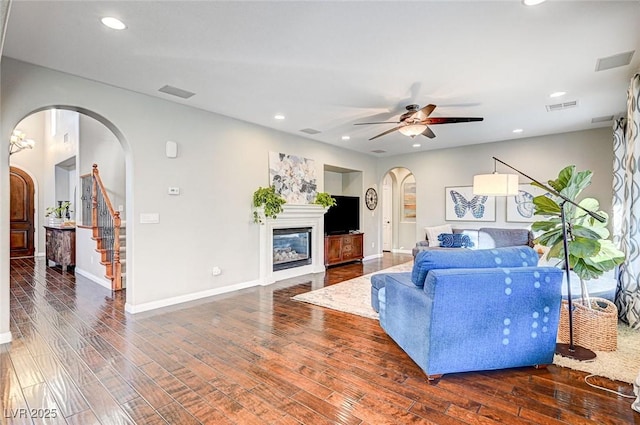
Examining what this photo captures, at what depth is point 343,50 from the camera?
3012 mm

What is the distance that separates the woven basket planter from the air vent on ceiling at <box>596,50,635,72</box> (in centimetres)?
244

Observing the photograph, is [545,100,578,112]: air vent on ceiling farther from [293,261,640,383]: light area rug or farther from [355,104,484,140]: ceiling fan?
[293,261,640,383]: light area rug

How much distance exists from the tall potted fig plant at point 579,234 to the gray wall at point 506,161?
3988 millimetres

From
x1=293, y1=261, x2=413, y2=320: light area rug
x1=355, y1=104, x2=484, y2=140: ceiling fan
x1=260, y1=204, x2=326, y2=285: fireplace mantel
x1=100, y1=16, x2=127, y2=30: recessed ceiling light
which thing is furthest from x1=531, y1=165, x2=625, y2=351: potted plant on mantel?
x1=260, y1=204, x2=326, y2=285: fireplace mantel

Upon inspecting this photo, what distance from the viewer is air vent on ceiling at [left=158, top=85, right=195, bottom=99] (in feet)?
12.9

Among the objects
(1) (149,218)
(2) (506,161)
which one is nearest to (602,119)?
(2) (506,161)

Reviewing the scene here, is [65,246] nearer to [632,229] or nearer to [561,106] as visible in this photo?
[632,229]

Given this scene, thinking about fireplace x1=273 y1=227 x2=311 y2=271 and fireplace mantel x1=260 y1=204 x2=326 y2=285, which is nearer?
fireplace mantel x1=260 y1=204 x2=326 y2=285

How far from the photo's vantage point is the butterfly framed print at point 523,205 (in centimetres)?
667

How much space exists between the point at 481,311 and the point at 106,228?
6.04 metres

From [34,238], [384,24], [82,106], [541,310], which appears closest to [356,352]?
[541,310]

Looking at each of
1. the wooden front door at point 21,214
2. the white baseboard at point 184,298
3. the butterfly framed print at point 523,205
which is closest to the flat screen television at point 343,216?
the white baseboard at point 184,298

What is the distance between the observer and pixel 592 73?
358 cm

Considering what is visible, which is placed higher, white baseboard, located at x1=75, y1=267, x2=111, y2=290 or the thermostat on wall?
the thermostat on wall
